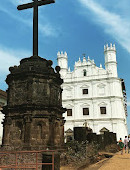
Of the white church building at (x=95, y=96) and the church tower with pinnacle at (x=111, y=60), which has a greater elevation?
the church tower with pinnacle at (x=111, y=60)

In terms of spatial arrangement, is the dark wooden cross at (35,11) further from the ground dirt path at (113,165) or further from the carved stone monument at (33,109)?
the ground dirt path at (113,165)

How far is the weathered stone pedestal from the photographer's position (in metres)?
9.24

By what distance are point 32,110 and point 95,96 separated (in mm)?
24149

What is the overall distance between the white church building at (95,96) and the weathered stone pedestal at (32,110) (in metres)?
21.7

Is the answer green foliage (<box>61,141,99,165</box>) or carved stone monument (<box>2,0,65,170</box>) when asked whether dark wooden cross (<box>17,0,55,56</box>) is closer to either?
carved stone monument (<box>2,0,65,170</box>)

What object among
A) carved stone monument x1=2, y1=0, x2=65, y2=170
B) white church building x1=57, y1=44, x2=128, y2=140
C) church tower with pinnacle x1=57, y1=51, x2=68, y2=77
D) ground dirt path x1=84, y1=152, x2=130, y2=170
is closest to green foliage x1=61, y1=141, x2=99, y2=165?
carved stone monument x1=2, y1=0, x2=65, y2=170

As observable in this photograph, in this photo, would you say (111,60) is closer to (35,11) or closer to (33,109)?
(35,11)

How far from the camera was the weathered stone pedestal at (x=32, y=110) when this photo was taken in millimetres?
9242

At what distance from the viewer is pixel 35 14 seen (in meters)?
11.6

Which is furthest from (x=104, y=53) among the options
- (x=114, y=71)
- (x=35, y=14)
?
(x=35, y=14)

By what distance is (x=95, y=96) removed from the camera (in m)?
32.6

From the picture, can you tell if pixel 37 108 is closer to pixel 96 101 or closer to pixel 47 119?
pixel 47 119

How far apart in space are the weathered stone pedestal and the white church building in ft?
71.2

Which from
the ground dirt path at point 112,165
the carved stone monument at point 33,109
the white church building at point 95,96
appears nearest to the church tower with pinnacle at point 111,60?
the white church building at point 95,96
